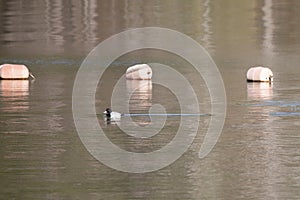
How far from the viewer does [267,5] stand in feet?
172

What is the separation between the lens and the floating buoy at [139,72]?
2605 centimetres

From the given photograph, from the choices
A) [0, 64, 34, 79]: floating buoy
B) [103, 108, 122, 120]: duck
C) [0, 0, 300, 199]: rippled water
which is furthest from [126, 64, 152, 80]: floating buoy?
[103, 108, 122, 120]: duck

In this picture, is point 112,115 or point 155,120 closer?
point 155,120

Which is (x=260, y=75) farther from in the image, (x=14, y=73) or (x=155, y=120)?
(x=155, y=120)

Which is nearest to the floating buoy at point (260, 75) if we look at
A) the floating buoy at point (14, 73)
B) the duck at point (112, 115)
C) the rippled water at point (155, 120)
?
the rippled water at point (155, 120)

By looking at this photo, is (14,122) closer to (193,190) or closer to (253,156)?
(253,156)

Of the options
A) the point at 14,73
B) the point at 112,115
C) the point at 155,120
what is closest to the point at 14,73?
the point at 14,73

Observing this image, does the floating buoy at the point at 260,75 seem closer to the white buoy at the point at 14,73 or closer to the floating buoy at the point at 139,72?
the floating buoy at the point at 139,72

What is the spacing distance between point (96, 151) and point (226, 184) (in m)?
3.03

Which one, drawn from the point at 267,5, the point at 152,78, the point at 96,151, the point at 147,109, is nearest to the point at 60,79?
the point at 152,78

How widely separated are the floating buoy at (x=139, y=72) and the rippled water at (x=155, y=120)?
51 centimetres

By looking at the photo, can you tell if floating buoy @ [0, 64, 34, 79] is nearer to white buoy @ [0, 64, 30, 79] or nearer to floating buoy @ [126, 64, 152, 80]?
white buoy @ [0, 64, 30, 79]

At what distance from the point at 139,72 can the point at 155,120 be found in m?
6.45

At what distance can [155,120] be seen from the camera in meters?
19.7
